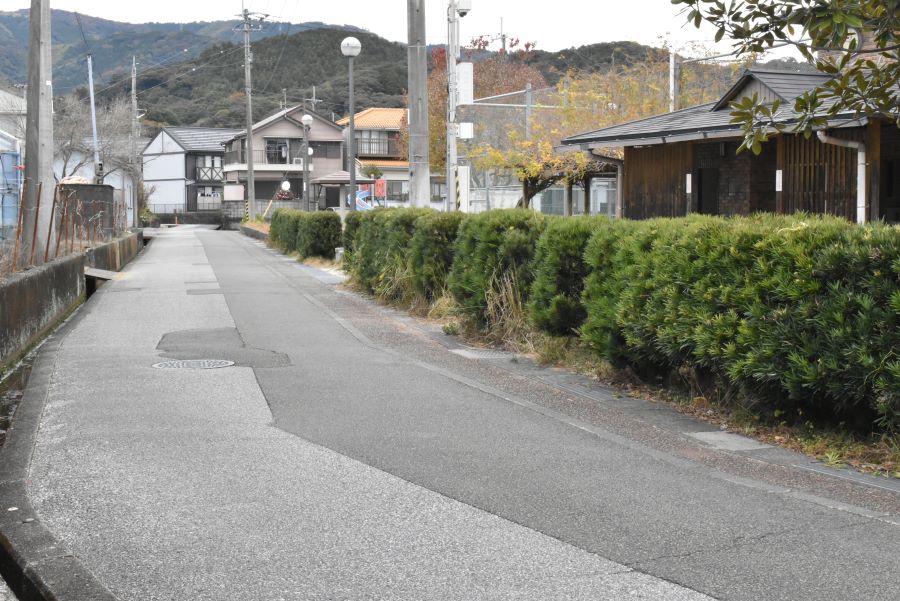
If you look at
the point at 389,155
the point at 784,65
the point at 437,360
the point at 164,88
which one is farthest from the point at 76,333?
the point at 164,88

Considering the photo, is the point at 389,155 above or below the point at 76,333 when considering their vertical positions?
above

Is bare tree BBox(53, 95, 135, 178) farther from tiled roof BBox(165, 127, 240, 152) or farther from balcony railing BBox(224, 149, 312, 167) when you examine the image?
tiled roof BBox(165, 127, 240, 152)

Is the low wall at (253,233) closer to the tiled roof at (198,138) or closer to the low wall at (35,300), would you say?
the low wall at (35,300)

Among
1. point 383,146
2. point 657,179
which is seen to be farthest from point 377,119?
point 657,179

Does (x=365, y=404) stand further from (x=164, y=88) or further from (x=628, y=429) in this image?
(x=164, y=88)

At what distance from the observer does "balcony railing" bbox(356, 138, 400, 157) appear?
82.1 metres

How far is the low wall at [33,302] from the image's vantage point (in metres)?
10.7

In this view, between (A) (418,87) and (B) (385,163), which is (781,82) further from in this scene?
(B) (385,163)

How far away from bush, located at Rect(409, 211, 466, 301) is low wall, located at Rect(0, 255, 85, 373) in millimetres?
5279

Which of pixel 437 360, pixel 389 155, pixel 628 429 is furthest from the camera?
pixel 389 155

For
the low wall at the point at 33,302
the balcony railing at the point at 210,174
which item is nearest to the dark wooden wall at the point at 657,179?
Result: the low wall at the point at 33,302

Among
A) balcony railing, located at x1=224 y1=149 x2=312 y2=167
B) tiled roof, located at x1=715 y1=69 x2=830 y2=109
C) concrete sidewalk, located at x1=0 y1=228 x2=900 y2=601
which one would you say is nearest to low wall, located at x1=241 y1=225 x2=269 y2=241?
balcony railing, located at x1=224 y1=149 x2=312 y2=167

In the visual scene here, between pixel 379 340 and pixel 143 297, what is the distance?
7168mm

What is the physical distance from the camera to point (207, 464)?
632 cm
